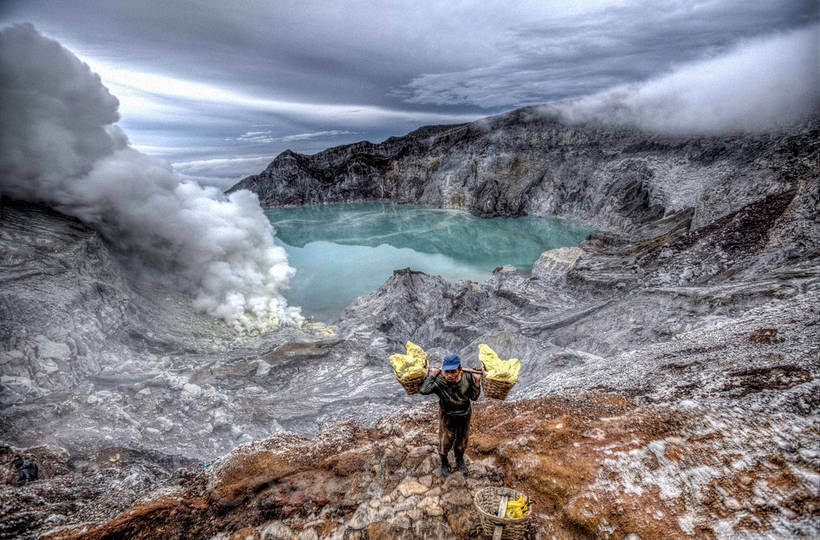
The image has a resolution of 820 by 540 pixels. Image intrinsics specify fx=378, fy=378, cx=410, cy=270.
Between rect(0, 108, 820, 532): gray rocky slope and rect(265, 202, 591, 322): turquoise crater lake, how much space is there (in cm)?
751

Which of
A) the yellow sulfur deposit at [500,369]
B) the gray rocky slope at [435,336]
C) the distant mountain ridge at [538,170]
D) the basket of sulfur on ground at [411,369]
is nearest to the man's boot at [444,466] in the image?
the basket of sulfur on ground at [411,369]

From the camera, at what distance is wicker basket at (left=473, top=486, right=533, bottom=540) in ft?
11.6

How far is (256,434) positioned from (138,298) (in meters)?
11.2

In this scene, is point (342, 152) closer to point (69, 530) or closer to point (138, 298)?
point (138, 298)

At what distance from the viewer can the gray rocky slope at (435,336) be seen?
645 cm

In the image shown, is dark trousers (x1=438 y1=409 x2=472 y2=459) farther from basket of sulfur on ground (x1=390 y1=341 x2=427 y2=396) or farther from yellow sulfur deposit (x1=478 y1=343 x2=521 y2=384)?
yellow sulfur deposit (x1=478 y1=343 x2=521 y2=384)

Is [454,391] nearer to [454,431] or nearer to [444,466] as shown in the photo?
[454,431]

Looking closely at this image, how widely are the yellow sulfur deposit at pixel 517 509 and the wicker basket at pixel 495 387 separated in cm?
104

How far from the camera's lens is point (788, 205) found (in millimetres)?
13984

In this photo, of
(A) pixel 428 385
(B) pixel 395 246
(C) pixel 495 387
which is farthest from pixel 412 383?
(B) pixel 395 246

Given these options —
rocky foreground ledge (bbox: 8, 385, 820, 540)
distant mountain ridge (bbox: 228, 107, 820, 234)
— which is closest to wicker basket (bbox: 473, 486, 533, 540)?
rocky foreground ledge (bbox: 8, 385, 820, 540)

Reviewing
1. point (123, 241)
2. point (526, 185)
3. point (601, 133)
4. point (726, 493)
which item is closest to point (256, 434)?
point (726, 493)

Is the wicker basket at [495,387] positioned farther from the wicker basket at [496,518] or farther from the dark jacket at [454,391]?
the wicker basket at [496,518]

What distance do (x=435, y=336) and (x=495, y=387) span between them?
13.7 m
